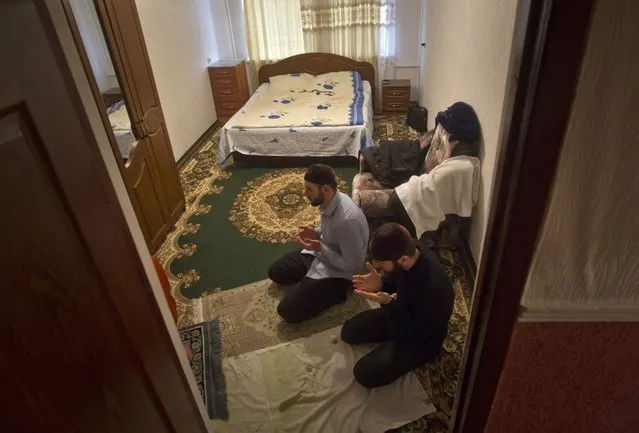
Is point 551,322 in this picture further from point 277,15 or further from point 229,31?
point 229,31

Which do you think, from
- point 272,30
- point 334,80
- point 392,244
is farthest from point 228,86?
point 392,244

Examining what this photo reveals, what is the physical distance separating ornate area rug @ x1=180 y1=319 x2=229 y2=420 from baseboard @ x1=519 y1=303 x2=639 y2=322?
147cm

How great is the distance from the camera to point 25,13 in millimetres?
570

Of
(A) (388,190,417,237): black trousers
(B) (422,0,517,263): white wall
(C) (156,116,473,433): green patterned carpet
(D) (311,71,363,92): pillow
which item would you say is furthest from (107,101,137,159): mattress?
(D) (311,71,363,92): pillow

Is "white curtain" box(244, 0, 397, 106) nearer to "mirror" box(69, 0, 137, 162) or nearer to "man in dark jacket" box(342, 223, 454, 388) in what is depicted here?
"mirror" box(69, 0, 137, 162)

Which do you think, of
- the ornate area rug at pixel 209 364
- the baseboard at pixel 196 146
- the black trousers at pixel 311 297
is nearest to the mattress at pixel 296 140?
the baseboard at pixel 196 146

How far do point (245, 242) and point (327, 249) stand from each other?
0.97 metres

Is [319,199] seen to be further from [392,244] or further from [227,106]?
[227,106]

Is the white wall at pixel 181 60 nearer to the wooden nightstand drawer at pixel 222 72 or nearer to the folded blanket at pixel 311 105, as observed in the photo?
the wooden nightstand drawer at pixel 222 72

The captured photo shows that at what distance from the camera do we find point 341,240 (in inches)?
87.8

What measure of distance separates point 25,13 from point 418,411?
6.21ft

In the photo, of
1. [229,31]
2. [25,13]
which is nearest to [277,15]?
[229,31]

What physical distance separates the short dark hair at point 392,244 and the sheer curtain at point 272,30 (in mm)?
4330

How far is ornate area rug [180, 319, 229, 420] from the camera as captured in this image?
6.34ft
